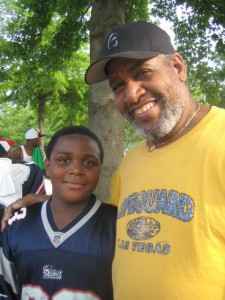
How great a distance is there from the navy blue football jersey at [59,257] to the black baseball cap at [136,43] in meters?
0.90

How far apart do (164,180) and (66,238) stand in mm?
739

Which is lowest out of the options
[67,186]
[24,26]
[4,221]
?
[4,221]

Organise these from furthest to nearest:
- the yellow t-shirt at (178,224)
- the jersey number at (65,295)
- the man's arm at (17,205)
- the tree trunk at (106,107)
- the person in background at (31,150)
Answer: the person in background at (31,150)
the tree trunk at (106,107)
the man's arm at (17,205)
the jersey number at (65,295)
the yellow t-shirt at (178,224)

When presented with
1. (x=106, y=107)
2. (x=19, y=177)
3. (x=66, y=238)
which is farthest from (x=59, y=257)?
(x=106, y=107)

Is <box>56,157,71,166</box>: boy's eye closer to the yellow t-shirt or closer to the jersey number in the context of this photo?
the yellow t-shirt

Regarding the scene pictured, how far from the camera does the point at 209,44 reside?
919 centimetres

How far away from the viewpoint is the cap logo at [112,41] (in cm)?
248

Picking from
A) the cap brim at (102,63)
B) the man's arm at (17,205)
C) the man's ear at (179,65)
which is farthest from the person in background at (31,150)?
the man's ear at (179,65)

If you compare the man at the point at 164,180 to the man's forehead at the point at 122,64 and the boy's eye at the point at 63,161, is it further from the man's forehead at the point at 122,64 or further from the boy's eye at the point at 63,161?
the boy's eye at the point at 63,161

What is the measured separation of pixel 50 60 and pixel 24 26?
832 mm

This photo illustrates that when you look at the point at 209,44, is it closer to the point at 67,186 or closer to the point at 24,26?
the point at 24,26

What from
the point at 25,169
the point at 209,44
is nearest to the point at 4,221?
the point at 25,169


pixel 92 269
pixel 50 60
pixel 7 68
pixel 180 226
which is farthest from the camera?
pixel 7 68

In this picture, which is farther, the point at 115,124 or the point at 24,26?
the point at 24,26
